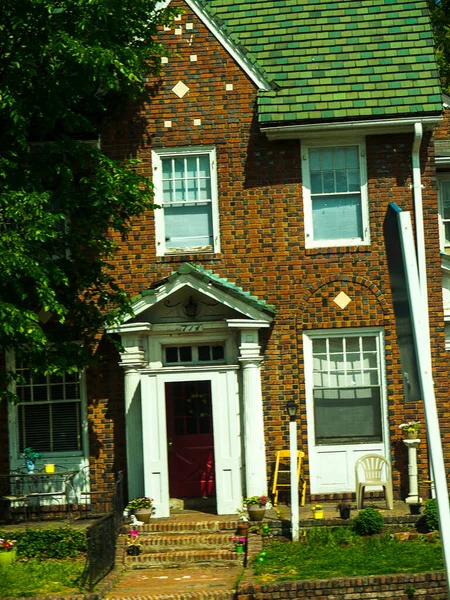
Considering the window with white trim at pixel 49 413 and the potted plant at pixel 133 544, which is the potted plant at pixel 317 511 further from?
the window with white trim at pixel 49 413

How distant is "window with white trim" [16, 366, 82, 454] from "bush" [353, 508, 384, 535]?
16.9ft

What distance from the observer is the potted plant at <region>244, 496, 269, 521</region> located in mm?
15750

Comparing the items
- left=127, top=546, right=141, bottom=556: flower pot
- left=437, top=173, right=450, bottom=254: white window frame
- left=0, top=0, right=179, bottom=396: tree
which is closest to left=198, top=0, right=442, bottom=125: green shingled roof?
left=0, top=0, right=179, bottom=396: tree

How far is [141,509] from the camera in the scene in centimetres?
1619

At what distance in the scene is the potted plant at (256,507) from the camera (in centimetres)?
1575

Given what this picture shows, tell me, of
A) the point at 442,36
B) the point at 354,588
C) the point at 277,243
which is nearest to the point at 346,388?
the point at 277,243

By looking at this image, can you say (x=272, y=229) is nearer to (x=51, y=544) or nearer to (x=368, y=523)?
(x=368, y=523)

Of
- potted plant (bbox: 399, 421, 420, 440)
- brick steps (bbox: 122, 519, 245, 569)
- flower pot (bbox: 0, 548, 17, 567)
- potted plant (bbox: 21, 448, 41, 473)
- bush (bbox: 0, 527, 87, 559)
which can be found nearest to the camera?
flower pot (bbox: 0, 548, 17, 567)

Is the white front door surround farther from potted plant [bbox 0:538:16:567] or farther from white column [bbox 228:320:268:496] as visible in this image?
potted plant [bbox 0:538:16:567]

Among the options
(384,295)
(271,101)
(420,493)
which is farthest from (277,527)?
(271,101)

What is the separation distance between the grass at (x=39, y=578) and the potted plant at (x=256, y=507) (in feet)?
8.51

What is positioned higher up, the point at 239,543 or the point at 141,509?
the point at 141,509

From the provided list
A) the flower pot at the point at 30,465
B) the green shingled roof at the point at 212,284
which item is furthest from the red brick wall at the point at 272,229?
the flower pot at the point at 30,465

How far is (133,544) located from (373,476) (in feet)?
13.3
